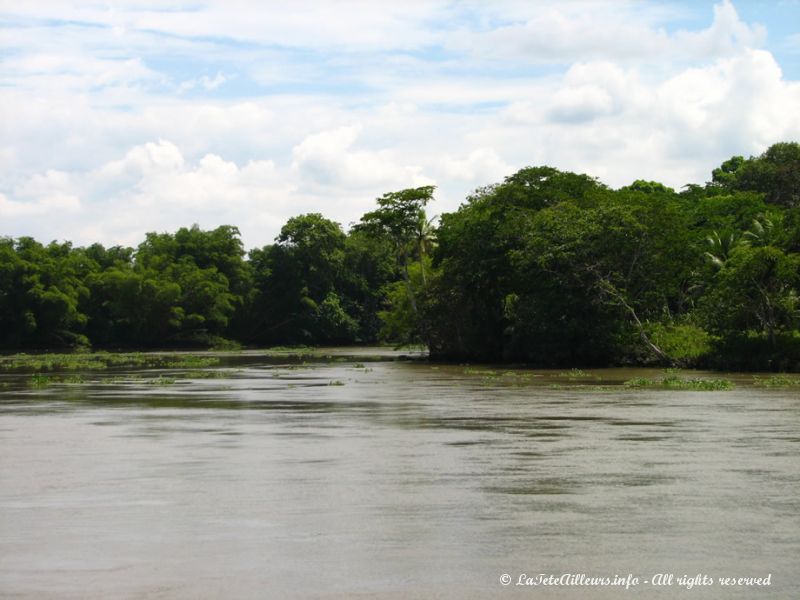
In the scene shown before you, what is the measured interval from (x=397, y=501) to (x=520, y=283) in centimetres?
4683

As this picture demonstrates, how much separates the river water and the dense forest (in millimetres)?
22594

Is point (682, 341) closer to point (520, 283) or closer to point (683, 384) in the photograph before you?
point (520, 283)

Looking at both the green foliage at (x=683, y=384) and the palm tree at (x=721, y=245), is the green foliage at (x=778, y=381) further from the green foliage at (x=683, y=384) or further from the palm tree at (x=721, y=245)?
the palm tree at (x=721, y=245)

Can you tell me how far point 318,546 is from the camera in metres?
10.6

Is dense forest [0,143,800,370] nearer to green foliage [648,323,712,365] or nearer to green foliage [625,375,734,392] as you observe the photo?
green foliage [648,323,712,365]

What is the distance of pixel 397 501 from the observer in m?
13.3

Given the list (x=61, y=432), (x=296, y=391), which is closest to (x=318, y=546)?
(x=61, y=432)

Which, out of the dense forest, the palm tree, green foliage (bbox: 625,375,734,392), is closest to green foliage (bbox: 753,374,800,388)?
green foliage (bbox: 625,375,734,392)

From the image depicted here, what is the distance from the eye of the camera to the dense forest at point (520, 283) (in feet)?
162

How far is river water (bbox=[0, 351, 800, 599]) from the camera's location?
933 cm

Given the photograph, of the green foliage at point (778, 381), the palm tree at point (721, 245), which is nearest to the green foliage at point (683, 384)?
the green foliage at point (778, 381)

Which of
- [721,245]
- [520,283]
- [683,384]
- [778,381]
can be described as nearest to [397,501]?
[683,384]

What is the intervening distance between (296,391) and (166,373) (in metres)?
16.7

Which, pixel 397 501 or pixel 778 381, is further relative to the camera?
pixel 778 381
